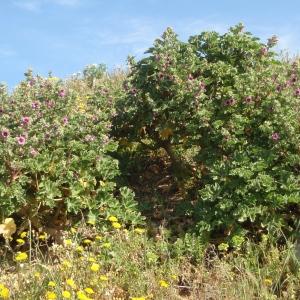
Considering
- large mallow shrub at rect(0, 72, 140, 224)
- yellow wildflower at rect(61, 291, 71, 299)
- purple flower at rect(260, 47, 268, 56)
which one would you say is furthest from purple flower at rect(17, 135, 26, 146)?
purple flower at rect(260, 47, 268, 56)

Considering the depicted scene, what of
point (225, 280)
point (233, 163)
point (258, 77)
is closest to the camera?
point (225, 280)

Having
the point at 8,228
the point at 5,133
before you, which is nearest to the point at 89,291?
the point at 8,228

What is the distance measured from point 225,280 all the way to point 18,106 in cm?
251

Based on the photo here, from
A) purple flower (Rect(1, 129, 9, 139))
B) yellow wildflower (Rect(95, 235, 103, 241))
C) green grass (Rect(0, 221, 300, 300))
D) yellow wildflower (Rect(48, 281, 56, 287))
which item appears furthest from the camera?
purple flower (Rect(1, 129, 9, 139))

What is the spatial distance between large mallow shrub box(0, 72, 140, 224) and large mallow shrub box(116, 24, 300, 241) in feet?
1.97

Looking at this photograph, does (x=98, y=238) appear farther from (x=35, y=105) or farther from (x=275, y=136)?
(x=275, y=136)

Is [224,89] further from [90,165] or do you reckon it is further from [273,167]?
[90,165]

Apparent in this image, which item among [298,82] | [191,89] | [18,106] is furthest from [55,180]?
[298,82]

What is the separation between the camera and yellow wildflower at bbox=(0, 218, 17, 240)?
4754 millimetres

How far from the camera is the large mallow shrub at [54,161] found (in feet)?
15.6

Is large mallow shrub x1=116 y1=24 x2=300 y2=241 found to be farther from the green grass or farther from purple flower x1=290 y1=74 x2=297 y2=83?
the green grass

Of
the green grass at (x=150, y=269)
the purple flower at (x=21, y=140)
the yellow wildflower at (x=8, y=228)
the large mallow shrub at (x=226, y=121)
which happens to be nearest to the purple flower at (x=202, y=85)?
the large mallow shrub at (x=226, y=121)

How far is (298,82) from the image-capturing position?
5.35m

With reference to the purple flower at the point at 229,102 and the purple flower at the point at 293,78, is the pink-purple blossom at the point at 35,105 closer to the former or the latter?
the purple flower at the point at 229,102
